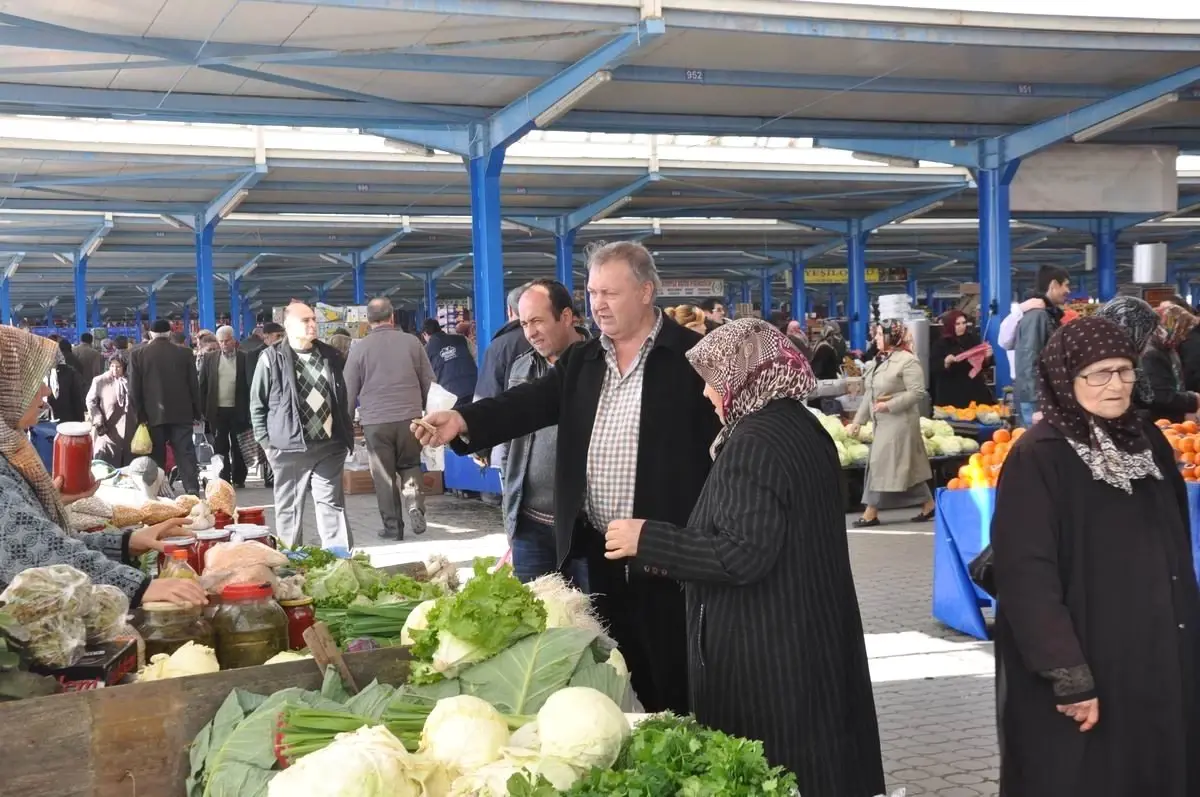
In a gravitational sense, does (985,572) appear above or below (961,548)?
above

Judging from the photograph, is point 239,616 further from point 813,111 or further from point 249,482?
point 249,482

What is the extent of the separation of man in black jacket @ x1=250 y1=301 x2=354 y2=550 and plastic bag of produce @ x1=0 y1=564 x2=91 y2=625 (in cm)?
554

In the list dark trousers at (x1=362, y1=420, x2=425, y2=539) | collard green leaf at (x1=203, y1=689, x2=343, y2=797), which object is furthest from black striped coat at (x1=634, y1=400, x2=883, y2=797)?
dark trousers at (x1=362, y1=420, x2=425, y2=539)

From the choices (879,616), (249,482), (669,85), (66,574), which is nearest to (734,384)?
(66,574)

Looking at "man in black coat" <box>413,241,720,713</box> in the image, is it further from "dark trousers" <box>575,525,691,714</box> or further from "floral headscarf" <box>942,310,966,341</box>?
"floral headscarf" <box>942,310,966,341</box>

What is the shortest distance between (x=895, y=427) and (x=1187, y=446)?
162 inches

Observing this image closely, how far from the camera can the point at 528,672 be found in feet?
8.91

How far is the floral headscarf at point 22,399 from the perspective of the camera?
348 centimetres

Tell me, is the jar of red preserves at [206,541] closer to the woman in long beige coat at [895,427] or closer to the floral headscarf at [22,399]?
the floral headscarf at [22,399]

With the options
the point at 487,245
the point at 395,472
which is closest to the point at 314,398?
the point at 395,472

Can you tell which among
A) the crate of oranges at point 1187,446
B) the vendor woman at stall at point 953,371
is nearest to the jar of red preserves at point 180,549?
the crate of oranges at point 1187,446

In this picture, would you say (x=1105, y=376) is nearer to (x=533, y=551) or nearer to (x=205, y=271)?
(x=533, y=551)

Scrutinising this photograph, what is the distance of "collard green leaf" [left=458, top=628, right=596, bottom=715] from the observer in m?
2.68

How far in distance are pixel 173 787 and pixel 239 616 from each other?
63cm
